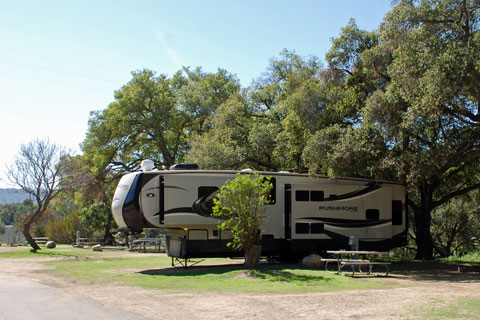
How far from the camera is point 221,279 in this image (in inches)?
526

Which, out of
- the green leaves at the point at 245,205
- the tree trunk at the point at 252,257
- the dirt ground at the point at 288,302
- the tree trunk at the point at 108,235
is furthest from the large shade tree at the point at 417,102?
the tree trunk at the point at 108,235

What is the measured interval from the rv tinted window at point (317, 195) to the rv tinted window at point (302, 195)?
0.18 metres

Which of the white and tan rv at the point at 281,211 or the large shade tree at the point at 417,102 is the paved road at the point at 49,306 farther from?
the large shade tree at the point at 417,102

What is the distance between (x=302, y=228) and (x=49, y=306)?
402 inches

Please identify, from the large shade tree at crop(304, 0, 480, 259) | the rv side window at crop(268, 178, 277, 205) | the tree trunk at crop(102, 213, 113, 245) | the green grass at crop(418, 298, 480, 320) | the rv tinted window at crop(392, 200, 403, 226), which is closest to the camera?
the green grass at crop(418, 298, 480, 320)

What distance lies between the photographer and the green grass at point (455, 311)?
7.80m

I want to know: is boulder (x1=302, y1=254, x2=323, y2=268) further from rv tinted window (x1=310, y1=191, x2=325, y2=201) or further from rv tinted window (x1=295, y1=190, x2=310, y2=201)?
rv tinted window (x1=310, y1=191, x2=325, y2=201)

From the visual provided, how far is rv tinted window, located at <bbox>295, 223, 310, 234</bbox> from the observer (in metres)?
17.6

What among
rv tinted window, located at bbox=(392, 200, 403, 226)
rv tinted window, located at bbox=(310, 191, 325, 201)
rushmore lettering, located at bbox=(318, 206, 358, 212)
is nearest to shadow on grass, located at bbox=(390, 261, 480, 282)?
rv tinted window, located at bbox=(392, 200, 403, 226)

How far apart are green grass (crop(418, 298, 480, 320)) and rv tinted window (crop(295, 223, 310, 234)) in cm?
861

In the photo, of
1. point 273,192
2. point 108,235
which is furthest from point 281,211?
point 108,235

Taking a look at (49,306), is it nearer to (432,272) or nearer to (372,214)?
(432,272)

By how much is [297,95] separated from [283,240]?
18.2ft

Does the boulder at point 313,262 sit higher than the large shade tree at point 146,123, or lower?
lower
